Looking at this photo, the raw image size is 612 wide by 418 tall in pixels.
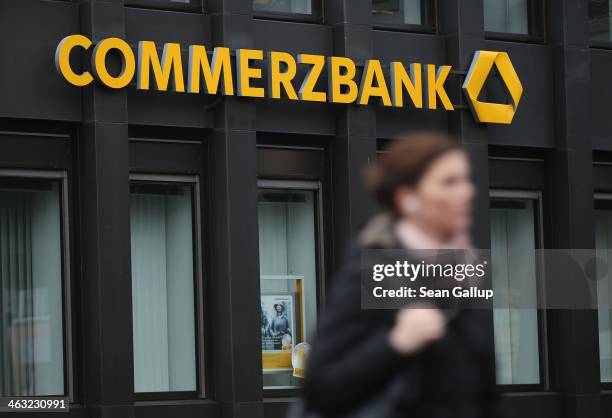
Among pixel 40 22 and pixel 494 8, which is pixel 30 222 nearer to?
pixel 40 22

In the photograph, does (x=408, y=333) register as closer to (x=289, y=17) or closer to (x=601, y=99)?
(x=289, y=17)

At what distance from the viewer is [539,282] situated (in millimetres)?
20484

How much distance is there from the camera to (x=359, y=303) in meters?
3.87

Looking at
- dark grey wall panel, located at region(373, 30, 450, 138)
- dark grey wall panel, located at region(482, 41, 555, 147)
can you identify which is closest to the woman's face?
dark grey wall panel, located at region(373, 30, 450, 138)

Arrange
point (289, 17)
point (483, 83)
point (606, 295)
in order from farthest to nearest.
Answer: point (606, 295), point (483, 83), point (289, 17)

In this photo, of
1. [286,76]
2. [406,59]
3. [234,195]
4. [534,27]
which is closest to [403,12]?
[406,59]

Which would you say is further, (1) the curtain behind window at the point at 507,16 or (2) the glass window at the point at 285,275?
(1) the curtain behind window at the point at 507,16

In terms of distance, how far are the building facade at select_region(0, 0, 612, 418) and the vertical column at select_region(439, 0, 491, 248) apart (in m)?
0.03

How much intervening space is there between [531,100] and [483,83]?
1.31m

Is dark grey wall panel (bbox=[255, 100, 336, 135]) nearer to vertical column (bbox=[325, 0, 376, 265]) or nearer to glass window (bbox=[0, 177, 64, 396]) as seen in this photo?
vertical column (bbox=[325, 0, 376, 265])

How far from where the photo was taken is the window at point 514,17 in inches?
807

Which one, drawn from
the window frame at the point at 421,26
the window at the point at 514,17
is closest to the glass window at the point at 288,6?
the window frame at the point at 421,26

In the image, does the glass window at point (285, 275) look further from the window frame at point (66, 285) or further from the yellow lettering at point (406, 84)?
the window frame at point (66, 285)

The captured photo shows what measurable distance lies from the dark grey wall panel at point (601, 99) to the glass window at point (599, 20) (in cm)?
46
